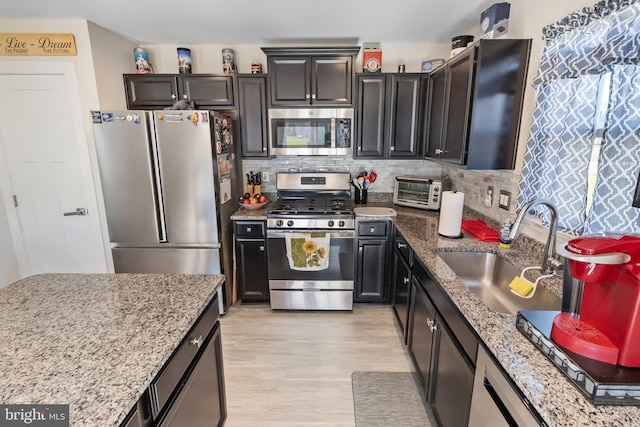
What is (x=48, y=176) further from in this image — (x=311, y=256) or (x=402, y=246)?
(x=402, y=246)

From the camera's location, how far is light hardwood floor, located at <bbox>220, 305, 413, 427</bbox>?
5.96 feet

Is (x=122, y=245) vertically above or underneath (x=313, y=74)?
underneath

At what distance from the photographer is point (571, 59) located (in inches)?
55.5

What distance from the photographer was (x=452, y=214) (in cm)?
202

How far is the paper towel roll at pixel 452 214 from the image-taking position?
201 centimetres

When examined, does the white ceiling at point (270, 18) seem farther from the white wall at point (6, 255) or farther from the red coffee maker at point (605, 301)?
the red coffee maker at point (605, 301)

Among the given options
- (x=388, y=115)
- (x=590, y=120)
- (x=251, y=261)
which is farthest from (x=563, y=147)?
(x=251, y=261)

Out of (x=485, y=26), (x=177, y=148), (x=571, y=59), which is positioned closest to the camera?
(x=571, y=59)

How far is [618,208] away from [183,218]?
9.11ft

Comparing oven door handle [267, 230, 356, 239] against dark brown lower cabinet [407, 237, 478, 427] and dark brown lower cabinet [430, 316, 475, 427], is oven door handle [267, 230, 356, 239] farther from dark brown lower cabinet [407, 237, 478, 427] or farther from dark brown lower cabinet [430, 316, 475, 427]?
dark brown lower cabinet [430, 316, 475, 427]

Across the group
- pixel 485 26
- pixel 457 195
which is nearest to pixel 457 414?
pixel 457 195

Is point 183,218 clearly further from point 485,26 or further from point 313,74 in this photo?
point 485,26

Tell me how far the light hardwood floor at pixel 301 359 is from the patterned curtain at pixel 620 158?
4.99 ft

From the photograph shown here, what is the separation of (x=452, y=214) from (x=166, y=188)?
225 centimetres
